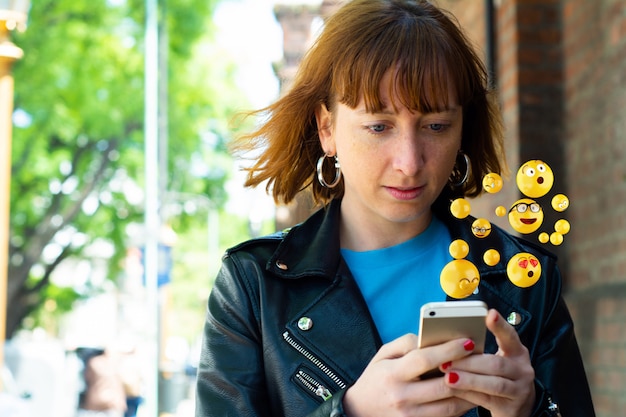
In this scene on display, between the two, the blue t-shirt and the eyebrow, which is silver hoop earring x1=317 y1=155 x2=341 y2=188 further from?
the eyebrow

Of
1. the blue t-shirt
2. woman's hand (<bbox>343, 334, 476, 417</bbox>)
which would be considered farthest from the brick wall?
woman's hand (<bbox>343, 334, 476, 417</bbox>)

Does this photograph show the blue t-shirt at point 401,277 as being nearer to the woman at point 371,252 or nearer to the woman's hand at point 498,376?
the woman at point 371,252

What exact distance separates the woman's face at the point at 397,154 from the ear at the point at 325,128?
0.14 meters

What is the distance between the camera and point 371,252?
204 cm

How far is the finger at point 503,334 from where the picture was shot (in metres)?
1.49

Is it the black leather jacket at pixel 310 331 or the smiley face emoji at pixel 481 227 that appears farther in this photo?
the black leather jacket at pixel 310 331

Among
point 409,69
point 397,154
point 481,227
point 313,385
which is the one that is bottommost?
point 313,385

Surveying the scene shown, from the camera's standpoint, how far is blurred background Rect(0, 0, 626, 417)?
4480 millimetres

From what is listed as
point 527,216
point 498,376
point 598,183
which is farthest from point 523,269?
point 598,183

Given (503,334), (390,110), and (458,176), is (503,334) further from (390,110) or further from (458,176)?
(458,176)

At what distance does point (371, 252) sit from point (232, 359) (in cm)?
37

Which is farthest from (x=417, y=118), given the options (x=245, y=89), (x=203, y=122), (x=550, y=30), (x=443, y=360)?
(x=245, y=89)

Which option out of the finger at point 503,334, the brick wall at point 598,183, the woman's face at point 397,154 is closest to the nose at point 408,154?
the woman's face at point 397,154

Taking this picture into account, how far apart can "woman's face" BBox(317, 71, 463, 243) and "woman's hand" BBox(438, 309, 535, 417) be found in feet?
1.24
